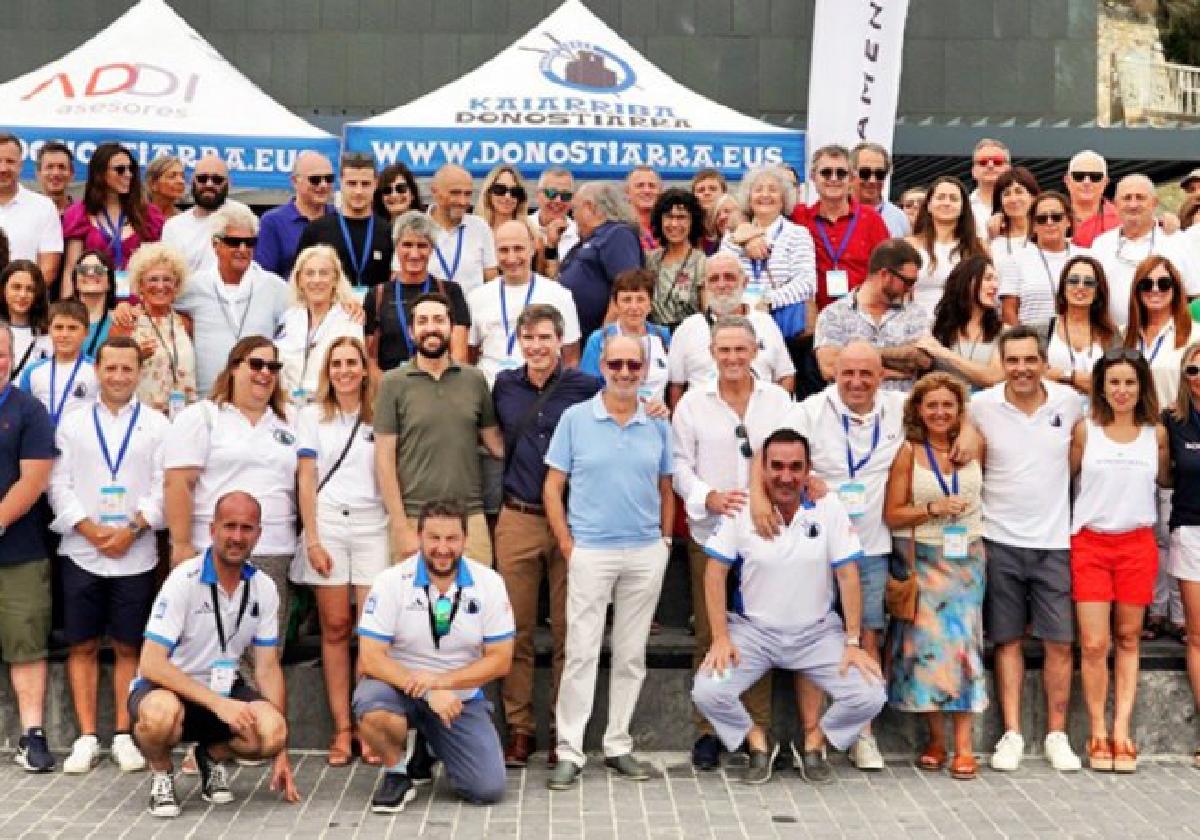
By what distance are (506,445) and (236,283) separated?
2.02 metres

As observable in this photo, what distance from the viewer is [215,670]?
7.93m

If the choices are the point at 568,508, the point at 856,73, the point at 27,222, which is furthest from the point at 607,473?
the point at 856,73

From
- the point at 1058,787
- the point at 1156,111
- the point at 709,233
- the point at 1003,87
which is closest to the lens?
the point at 1058,787

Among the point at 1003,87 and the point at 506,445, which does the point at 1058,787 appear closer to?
the point at 506,445

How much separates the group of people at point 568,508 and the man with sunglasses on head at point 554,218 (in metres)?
1.79

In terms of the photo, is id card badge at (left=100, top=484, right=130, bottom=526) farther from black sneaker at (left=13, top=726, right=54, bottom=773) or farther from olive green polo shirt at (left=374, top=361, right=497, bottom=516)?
olive green polo shirt at (left=374, top=361, right=497, bottom=516)

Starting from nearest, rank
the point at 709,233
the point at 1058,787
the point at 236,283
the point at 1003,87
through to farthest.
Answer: the point at 1058,787 < the point at 236,283 < the point at 709,233 < the point at 1003,87

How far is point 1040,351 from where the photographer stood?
8.72m

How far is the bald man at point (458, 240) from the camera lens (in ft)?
33.1

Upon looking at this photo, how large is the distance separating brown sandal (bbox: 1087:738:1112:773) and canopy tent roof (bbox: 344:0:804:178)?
16.6 ft

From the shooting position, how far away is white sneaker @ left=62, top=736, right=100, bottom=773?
8445mm

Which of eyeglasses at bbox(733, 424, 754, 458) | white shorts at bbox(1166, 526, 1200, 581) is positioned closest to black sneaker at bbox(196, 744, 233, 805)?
eyeglasses at bbox(733, 424, 754, 458)

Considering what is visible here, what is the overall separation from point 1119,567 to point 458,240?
160 inches

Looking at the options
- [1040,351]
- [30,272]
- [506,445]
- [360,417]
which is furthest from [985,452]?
[30,272]
